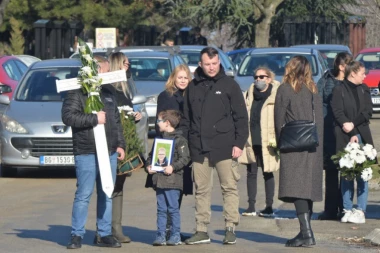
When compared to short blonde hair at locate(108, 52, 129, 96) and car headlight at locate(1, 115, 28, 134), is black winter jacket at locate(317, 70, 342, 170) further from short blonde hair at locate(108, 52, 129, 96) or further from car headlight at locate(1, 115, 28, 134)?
car headlight at locate(1, 115, 28, 134)

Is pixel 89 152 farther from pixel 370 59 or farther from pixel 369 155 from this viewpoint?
pixel 370 59

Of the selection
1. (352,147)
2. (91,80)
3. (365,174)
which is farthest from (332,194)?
(91,80)

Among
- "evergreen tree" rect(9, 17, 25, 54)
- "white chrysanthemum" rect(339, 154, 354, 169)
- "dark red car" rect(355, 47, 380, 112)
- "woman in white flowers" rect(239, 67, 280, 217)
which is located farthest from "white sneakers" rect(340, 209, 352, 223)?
"evergreen tree" rect(9, 17, 25, 54)

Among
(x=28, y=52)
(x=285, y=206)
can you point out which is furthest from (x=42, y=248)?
(x=28, y=52)

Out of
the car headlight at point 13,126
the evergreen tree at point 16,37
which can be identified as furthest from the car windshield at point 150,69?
the evergreen tree at point 16,37

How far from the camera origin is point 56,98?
16859 mm

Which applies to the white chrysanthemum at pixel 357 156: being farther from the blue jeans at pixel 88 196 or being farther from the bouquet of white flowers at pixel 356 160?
the blue jeans at pixel 88 196

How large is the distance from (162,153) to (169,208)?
0.53 m

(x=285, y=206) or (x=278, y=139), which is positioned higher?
(x=278, y=139)

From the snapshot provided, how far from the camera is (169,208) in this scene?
404 inches

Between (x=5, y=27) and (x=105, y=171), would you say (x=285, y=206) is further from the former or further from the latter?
(x=5, y=27)

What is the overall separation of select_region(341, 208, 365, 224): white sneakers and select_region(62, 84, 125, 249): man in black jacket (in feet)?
9.23

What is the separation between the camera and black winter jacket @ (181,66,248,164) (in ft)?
32.9

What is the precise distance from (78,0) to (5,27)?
360cm
